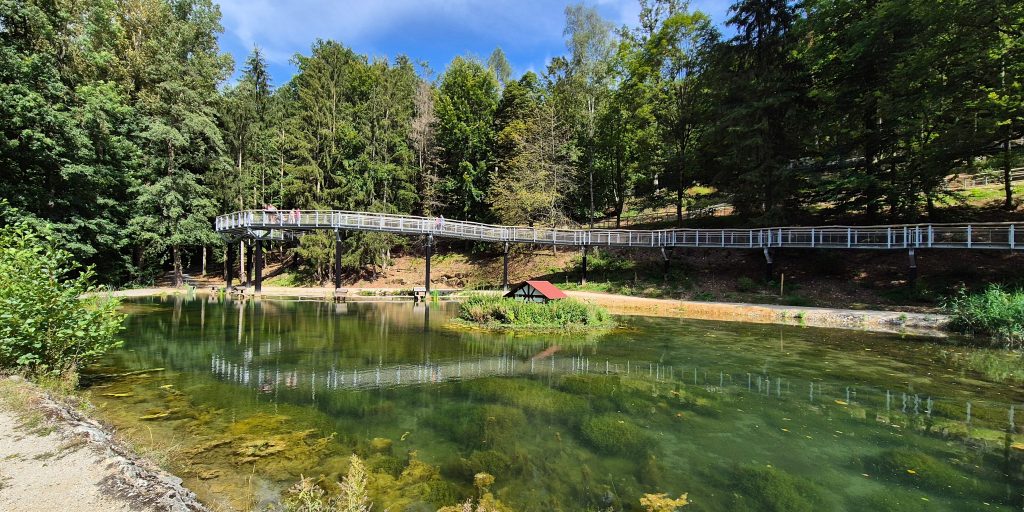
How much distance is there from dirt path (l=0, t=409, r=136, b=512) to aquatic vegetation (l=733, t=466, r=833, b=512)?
21.8ft

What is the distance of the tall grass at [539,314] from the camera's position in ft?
60.8

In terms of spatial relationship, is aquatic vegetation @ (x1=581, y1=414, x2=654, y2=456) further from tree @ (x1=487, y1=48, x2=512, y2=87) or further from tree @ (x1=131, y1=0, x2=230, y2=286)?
tree @ (x1=487, y1=48, x2=512, y2=87)

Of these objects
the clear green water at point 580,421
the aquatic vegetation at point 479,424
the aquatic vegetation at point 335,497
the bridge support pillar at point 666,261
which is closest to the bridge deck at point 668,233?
the bridge support pillar at point 666,261

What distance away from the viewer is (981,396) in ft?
30.9

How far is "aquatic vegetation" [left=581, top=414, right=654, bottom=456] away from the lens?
22.3ft

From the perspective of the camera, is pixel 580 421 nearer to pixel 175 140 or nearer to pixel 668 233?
pixel 668 233

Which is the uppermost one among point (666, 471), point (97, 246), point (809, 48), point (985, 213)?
point (809, 48)

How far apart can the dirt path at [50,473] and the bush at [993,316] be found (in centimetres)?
2357

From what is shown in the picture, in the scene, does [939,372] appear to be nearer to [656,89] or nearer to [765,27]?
[765,27]

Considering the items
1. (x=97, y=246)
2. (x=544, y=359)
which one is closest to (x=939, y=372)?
(x=544, y=359)

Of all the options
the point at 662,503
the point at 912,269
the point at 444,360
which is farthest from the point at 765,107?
the point at 662,503

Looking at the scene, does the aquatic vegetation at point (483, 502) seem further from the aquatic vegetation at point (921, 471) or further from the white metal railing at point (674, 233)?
the white metal railing at point (674, 233)

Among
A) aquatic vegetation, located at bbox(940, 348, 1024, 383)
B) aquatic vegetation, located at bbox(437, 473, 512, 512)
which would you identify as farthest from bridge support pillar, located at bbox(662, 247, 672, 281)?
aquatic vegetation, located at bbox(437, 473, 512, 512)

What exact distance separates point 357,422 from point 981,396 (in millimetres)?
13030
